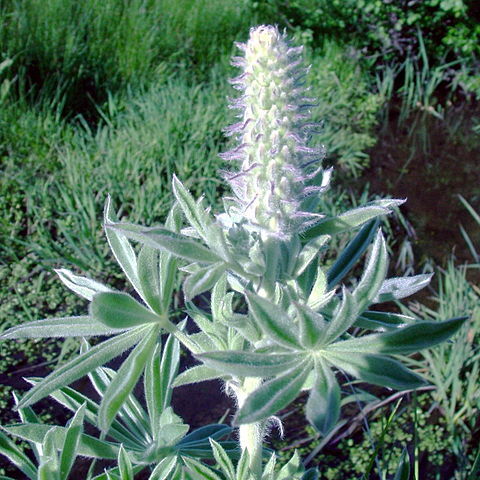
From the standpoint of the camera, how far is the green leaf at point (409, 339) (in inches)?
30.4

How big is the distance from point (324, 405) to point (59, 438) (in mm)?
495

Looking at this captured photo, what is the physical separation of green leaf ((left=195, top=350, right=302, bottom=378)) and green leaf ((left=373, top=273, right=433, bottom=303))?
23 centimetres

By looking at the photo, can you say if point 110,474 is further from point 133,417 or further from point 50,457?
point 133,417

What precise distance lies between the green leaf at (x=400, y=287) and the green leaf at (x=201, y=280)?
1.01ft

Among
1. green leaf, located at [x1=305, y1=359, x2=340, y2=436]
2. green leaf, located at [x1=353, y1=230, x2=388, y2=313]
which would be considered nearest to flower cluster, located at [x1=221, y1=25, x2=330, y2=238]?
green leaf, located at [x1=353, y1=230, x2=388, y2=313]

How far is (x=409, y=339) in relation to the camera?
0.79 meters

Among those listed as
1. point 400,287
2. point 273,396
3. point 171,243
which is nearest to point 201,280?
point 171,243

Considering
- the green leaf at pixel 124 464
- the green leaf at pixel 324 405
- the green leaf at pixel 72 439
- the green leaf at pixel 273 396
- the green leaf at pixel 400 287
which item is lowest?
the green leaf at pixel 124 464

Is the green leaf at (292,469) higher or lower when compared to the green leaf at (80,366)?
lower

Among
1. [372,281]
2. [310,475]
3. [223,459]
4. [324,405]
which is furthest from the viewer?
[310,475]

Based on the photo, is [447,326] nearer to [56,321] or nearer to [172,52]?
[56,321]

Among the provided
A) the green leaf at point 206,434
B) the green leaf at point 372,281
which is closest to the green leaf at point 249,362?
the green leaf at point 372,281

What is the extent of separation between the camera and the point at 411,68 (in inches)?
171

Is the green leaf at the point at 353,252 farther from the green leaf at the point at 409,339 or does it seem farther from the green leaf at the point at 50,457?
the green leaf at the point at 50,457
